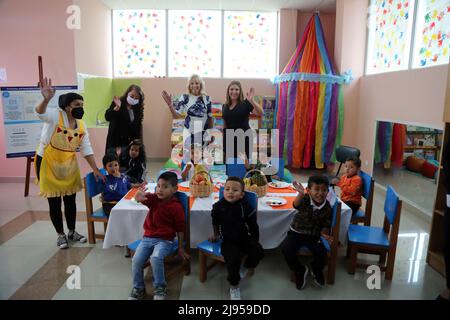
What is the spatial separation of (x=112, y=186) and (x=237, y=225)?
1.31 metres

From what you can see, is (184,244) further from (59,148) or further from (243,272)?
(59,148)

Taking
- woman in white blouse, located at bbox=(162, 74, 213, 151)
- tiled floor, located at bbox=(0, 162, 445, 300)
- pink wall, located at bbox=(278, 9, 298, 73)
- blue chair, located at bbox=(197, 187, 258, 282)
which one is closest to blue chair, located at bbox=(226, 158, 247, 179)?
woman in white blouse, located at bbox=(162, 74, 213, 151)

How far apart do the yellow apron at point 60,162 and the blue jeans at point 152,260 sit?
110 centimetres

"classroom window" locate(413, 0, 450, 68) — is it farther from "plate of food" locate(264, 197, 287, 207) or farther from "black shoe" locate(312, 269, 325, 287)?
"black shoe" locate(312, 269, 325, 287)

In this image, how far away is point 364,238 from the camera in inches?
104

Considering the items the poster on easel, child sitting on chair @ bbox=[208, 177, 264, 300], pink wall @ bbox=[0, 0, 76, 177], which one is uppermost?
pink wall @ bbox=[0, 0, 76, 177]

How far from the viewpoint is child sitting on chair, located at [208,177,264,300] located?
7.93 ft

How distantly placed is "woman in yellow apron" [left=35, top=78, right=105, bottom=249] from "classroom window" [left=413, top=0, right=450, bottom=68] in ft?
12.6

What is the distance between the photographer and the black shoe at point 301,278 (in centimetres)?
246

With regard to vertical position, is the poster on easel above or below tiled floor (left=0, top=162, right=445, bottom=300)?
above

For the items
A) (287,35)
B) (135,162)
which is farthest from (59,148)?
(287,35)
